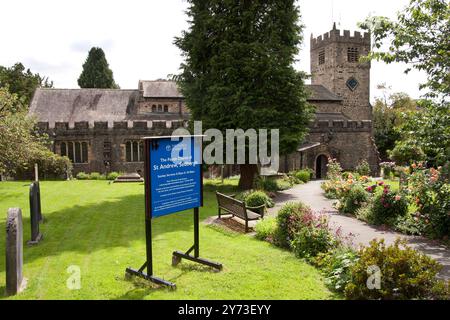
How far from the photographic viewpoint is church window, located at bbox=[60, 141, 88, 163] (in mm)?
32594

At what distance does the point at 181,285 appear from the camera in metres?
7.86

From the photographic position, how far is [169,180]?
8.12 meters

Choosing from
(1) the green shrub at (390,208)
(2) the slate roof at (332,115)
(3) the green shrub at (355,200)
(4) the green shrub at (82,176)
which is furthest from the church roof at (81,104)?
(1) the green shrub at (390,208)

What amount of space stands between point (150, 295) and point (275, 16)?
1798cm

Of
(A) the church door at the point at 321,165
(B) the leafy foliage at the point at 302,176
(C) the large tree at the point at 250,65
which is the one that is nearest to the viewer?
(C) the large tree at the point at 250,65

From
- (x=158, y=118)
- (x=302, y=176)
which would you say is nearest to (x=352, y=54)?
(x=158, y=118)

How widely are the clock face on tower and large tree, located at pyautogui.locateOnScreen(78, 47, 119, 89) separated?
34.9 metres

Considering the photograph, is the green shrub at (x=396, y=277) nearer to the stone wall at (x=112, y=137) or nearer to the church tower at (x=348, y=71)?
the stone wall at (x=112, y=137)

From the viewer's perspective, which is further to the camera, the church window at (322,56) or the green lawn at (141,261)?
the church window at (322,56)

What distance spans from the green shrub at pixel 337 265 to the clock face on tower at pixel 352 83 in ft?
135

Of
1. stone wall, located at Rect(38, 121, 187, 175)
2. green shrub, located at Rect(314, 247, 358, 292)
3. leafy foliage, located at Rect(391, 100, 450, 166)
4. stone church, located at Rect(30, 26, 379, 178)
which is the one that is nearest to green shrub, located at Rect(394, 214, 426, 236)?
leafy foliage, located at Rect(391, 100, 450, 166)

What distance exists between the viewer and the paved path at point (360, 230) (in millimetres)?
9836

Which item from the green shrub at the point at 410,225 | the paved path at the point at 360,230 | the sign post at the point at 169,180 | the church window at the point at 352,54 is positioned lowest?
the paved path at the point at 360,230
